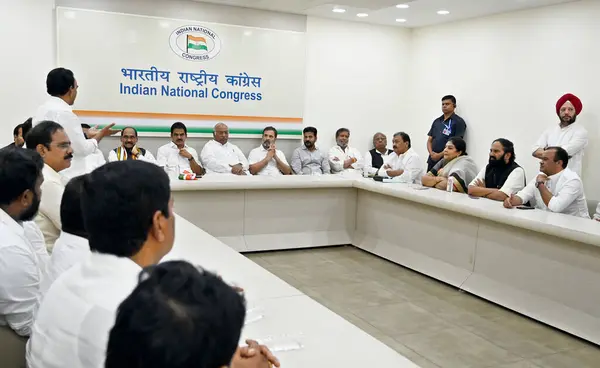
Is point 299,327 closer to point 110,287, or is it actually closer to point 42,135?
point 110,287

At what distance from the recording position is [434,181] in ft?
17.3

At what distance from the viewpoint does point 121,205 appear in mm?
1275

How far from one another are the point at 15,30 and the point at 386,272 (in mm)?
4814

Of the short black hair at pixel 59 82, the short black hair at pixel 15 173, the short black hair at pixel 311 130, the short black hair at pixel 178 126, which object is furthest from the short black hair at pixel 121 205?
the short black hair at pixel 311 130

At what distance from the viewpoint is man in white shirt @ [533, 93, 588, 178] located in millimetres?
5848

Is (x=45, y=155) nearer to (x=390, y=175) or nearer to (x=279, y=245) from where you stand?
(x=279, y=245)

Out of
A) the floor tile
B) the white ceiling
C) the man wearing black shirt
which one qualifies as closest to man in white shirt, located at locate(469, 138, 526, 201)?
the floor tile

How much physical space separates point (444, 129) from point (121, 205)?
6.75 meters

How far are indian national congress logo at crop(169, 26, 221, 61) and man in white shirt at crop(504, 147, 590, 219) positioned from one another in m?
4.32

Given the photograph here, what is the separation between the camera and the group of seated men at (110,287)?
2.27ft

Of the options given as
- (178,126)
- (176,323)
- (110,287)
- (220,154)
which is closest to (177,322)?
(176,323)

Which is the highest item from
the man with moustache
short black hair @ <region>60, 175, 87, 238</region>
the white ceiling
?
the white ceiling

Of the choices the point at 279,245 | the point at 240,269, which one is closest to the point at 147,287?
the point at 240,269

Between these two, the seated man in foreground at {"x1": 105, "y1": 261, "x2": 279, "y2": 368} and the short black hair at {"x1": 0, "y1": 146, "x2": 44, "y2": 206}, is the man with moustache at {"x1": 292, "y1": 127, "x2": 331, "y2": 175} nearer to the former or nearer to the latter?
the short black hair at {"x1": 0, "y1": 146, "x2": 44, "y2": 206}
